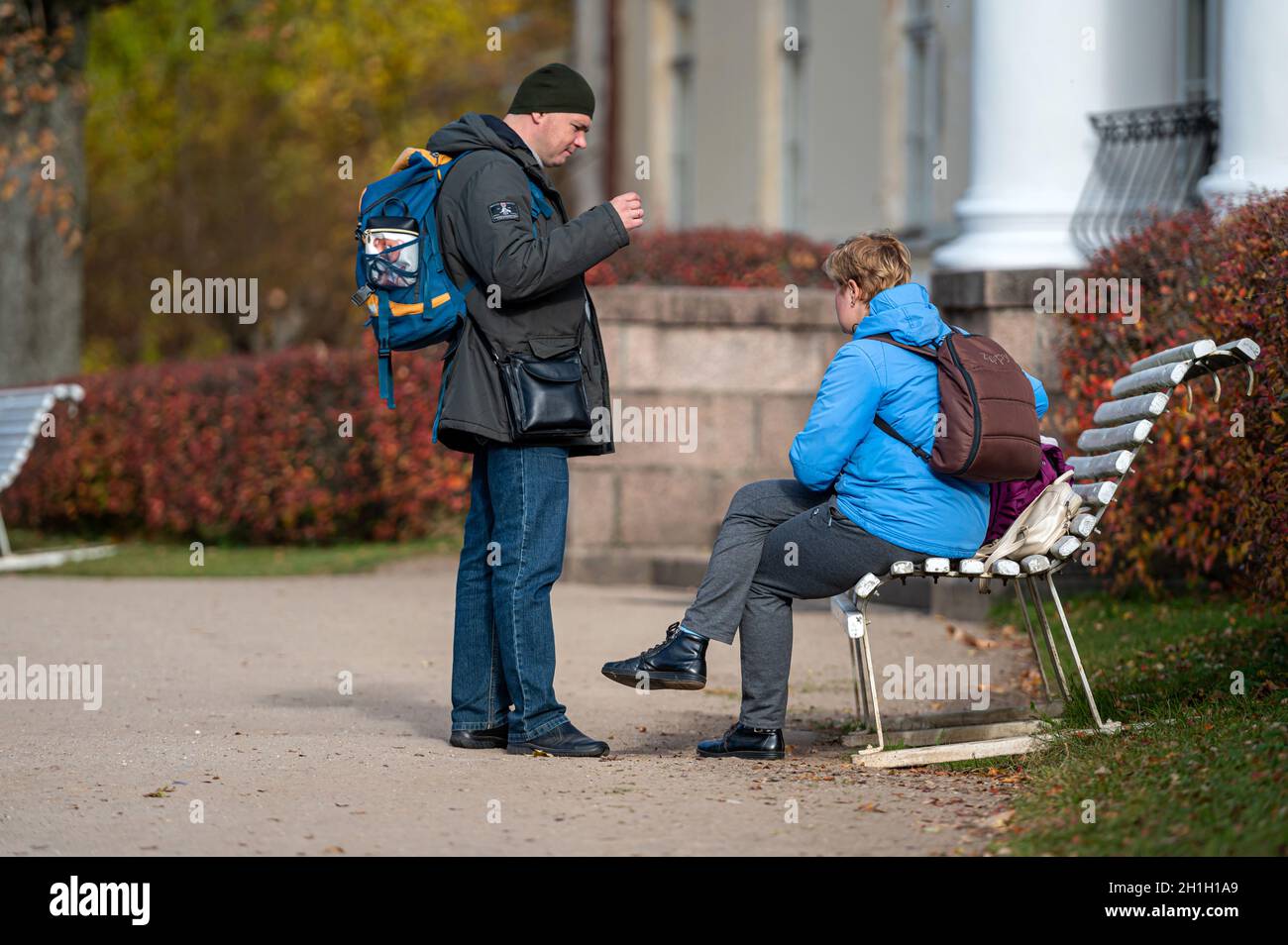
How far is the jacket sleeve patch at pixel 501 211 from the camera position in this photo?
5.26 metres

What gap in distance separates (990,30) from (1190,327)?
285 centimetres

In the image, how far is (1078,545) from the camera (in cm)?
530

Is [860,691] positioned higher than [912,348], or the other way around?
[912,348]

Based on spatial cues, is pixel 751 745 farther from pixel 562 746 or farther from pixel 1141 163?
pixel 1141 163

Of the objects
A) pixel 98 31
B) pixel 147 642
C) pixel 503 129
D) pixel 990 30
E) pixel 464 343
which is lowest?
pixel 147 642

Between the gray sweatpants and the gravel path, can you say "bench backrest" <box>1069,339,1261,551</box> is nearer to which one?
the gray sweatpants

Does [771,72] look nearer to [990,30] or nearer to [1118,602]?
[990,30]

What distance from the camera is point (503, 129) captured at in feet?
18.1

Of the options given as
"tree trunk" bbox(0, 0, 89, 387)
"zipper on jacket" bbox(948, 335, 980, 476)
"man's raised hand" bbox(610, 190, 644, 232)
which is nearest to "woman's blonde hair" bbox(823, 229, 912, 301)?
"zipper on jacket" bbox(948, 335, 980, 476)

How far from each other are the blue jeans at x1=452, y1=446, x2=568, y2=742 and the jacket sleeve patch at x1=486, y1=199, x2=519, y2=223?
0.67m

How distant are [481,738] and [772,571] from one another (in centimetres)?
106

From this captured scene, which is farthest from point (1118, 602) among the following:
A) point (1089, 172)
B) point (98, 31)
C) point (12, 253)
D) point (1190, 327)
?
point (98, 31)

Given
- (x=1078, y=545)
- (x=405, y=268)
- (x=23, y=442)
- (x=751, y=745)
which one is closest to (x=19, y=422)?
(x=23, y=442)
